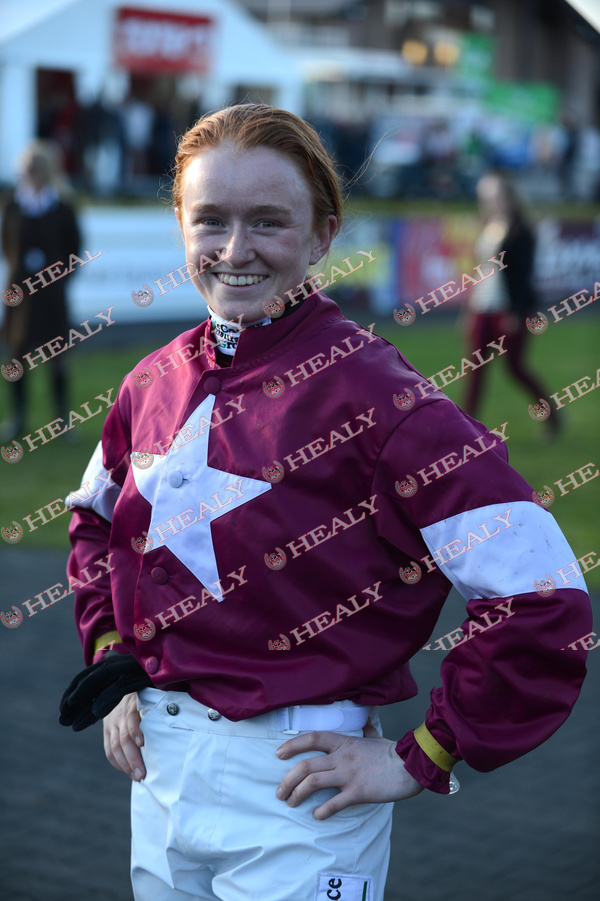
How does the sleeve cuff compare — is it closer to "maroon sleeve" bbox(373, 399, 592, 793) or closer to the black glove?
"maroon sleeve" bbox(373, 399, 592, 793)

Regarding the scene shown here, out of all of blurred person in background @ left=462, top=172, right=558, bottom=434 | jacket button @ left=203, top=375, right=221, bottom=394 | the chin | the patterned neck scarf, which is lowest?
blurred person in background @ left=462, top=172, right=558, bottom=434

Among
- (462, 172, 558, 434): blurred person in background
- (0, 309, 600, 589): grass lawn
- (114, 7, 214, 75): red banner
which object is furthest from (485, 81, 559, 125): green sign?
(462, 172, 558, 434): blurred person in background

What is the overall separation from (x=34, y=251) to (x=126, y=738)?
7.35m

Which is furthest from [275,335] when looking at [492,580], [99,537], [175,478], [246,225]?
[99,537]

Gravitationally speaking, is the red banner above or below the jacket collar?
above

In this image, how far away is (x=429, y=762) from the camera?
5.68 ft

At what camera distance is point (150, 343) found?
552 inches

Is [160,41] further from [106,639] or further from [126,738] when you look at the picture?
[126,738]

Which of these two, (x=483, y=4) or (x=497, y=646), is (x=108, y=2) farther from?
(x=483, y=4)

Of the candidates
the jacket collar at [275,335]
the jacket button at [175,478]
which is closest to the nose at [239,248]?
the jacket collar at [275,335]

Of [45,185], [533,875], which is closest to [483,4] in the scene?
[45,185]

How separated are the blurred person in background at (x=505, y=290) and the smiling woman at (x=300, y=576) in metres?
7.49

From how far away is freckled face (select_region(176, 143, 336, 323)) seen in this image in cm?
173

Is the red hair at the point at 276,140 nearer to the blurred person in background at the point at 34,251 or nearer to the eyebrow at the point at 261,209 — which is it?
the eyebrow at the point at 261,209
